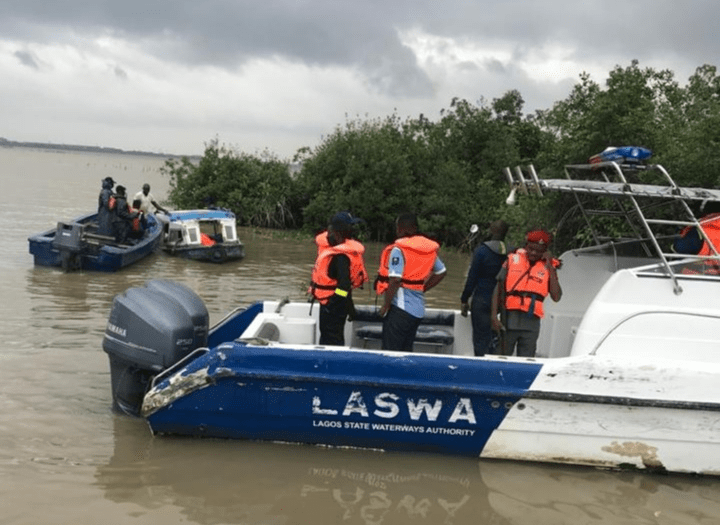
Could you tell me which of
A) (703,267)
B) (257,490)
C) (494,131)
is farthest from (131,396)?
(494,131)

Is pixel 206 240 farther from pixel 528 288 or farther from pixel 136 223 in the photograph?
pixel 528 288

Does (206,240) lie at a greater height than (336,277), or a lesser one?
lesser

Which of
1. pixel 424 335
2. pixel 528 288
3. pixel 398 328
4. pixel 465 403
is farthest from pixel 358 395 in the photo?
pixel 424 335

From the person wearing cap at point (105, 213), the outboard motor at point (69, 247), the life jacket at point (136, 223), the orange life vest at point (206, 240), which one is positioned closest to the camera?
the outboard motor at point (69, 247)

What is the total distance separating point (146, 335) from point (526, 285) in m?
2.89

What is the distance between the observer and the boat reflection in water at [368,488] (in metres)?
5.00

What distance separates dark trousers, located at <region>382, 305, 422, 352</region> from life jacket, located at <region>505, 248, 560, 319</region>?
762 millimetres

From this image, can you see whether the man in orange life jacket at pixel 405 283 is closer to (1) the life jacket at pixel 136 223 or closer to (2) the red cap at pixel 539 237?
(2) the red cap at pixel 539 237

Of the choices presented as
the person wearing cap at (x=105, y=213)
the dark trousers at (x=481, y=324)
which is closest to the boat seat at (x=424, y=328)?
the dark trousers at (x=481, y=324)

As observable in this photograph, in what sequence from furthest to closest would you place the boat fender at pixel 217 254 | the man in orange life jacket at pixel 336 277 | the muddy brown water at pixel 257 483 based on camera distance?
the boat fender at pixel 217 254, the man in orange life jacket at pixel 336 277, the muddy brown water at pixel 257 483

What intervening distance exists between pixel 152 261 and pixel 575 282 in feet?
37.6

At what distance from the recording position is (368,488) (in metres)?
5.34

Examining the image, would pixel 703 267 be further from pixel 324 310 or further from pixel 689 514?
pixel 324 310

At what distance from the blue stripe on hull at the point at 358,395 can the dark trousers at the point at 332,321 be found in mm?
981
